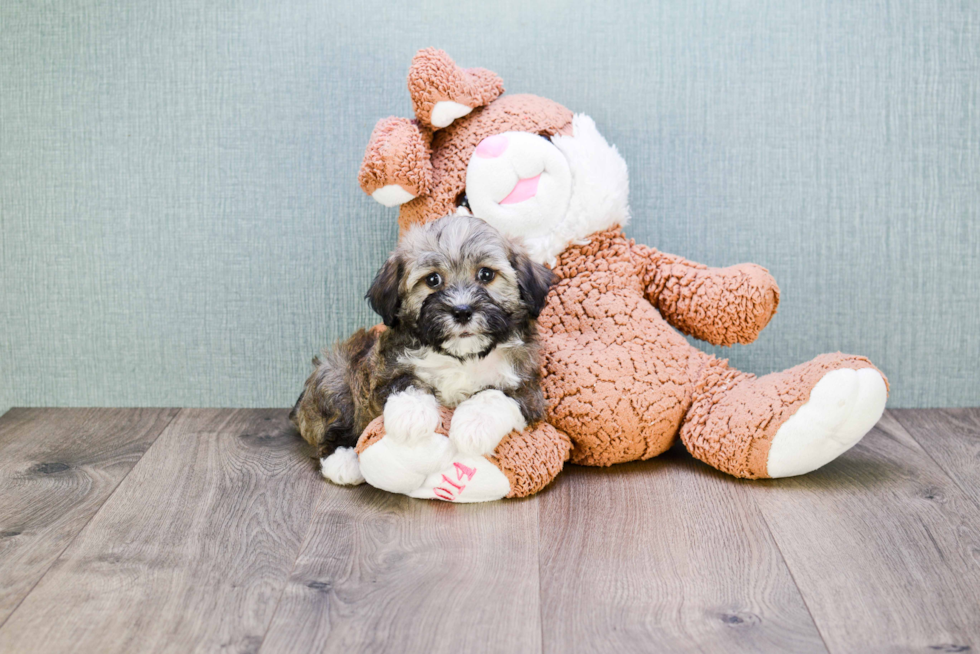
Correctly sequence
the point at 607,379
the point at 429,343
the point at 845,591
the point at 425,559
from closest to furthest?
1. the point at 845,591
2. the point at 425,559
3. the point at 429,343
4. the point at 607,379

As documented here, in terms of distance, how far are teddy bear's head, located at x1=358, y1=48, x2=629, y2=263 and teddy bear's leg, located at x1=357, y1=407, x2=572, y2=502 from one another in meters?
0.50

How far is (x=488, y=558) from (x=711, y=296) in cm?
93

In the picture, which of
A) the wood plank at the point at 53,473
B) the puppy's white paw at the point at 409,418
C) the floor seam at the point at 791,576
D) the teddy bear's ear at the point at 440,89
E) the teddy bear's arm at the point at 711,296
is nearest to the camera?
the floor seam at the point at 791,576

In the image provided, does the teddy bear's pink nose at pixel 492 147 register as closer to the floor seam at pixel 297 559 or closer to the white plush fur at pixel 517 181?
the white plush fur at pixel 517 181

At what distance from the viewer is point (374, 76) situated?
2.59m

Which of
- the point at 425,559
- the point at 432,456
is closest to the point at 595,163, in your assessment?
the point at 432,456

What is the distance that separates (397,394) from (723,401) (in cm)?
82

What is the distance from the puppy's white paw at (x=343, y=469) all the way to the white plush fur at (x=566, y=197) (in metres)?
0.68

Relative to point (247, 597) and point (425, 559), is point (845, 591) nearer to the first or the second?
point (425, 559)

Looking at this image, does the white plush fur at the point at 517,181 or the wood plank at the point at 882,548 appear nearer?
the wood plank at the point at 882,548

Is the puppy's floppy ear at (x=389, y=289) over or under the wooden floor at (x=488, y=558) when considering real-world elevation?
over

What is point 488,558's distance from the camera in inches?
69.8

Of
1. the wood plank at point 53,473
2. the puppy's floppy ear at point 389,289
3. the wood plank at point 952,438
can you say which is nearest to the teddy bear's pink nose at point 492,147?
the puppy's floppy ear at point 389,289

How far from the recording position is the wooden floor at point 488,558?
4.97 feet
